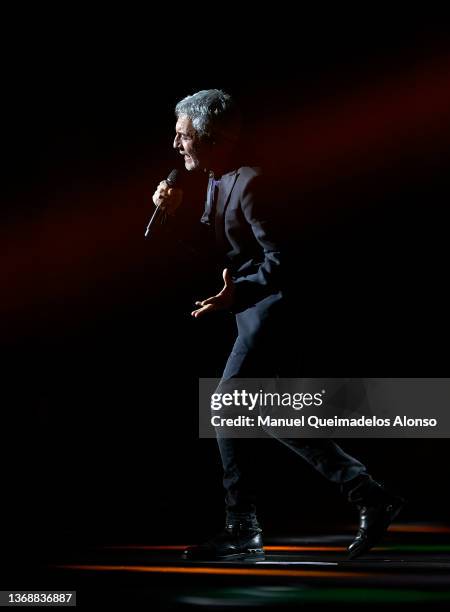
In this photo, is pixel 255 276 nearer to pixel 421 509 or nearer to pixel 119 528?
pixel 119 528

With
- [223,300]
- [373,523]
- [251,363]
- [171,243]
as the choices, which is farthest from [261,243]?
[171,243]

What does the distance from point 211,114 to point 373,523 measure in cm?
121

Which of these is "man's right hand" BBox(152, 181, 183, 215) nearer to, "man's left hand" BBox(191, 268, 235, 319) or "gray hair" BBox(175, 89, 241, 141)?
"gray hair" BBox(175, 89, 241, 141)

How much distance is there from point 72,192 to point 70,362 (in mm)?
1095

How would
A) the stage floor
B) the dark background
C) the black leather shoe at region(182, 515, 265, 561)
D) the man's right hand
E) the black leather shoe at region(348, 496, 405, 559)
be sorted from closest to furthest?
the stage floor
the black leather shoe at region(348, 496, 405, 559)
the black leather shoe at region(182, 515, 265, 561)
the man's right hand
the dark background

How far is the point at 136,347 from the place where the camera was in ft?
19.0

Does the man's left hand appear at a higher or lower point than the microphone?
lower

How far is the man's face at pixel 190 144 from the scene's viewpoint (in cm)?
263

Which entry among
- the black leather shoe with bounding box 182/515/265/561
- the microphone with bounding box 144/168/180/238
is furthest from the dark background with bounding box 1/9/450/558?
the microphone with bounding box 144/168/180/238

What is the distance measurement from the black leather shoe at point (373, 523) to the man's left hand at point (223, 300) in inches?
26.1

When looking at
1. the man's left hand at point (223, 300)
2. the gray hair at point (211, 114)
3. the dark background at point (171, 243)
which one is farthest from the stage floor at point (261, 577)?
the dark background at point (171, 243)

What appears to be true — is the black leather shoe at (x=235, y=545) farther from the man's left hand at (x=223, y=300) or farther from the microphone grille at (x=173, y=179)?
the microphone grille at (x=173, y=179)

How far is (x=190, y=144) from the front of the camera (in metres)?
2.64

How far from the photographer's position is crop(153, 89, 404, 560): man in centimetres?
248
